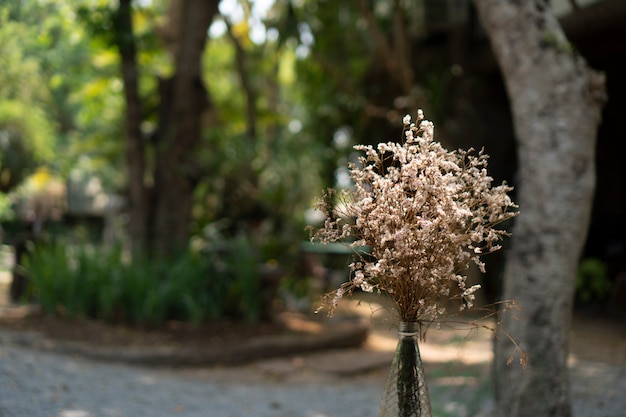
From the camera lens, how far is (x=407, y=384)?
2.82 m

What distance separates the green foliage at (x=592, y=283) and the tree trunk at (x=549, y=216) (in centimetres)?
671

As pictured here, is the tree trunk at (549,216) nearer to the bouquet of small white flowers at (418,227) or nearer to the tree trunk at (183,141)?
the bouquet of small white flowers at (418,227)

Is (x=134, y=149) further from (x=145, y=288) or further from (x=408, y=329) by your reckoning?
(x=408, y=329)

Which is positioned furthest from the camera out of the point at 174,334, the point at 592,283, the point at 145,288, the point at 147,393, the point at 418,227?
the point at 592,283

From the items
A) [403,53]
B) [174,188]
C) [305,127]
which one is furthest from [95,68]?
[403,53]

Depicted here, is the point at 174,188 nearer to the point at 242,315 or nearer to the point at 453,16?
the point at 242,315

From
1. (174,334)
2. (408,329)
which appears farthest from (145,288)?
(408,329)

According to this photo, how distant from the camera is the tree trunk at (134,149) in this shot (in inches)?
349

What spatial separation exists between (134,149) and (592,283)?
22.7 ft

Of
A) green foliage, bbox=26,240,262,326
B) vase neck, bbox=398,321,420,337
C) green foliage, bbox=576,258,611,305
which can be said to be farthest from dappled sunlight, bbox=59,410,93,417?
green foliage, bbox=576,258,611,305

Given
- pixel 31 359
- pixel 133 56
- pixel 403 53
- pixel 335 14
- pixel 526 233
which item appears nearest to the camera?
pixel 526 233

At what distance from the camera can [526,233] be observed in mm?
4422

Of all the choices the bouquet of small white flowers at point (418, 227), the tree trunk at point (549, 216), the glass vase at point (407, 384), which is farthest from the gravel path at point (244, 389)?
the bouquet of small white flowers at point (418, 227)

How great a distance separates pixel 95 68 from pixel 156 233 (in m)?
5.20
